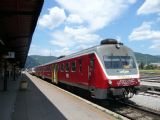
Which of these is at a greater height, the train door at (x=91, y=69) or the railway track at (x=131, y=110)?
the train door at (x=91, y=69)

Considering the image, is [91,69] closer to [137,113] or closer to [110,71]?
[110,71]

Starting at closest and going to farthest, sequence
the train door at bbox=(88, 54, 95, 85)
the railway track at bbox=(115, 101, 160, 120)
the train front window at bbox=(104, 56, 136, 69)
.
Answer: the railway track at bbox=(115, 101, 160, 120) → the train front window at bbox=(104, 56, 136, 69) → the train door at bbox=(88, 54, 95, 85)

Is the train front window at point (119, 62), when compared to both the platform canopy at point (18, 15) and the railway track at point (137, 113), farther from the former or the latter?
the platform canopy at point (18, 15)

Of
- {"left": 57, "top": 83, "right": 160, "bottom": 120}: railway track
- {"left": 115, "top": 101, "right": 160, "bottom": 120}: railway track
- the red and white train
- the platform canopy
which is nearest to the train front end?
the red and white train

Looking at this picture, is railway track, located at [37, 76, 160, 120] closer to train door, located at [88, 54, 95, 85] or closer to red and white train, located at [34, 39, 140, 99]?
A: red and white train, located at [34, 39, 140, 99]

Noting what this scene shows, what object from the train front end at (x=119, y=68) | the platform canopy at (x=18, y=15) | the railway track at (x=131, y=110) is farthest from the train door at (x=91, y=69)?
the platform canopy at (x=18, y=15)

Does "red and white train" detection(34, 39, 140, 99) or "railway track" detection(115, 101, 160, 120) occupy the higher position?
"red and white train" detection(34, 39, 140, 99)

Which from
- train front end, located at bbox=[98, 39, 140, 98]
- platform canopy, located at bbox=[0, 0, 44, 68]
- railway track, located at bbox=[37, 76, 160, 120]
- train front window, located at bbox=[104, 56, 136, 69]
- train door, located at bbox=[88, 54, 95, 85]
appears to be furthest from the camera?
train door, located at bbox=[88, 54, 95, 85]

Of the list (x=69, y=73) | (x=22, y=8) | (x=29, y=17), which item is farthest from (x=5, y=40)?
(x=22, y=8)

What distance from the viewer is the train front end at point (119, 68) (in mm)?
13914

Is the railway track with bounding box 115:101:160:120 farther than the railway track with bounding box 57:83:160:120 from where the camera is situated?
No

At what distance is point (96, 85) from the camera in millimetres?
14328

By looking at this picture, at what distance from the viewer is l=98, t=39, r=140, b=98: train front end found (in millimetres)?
13914

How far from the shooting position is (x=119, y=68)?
1462 cm
